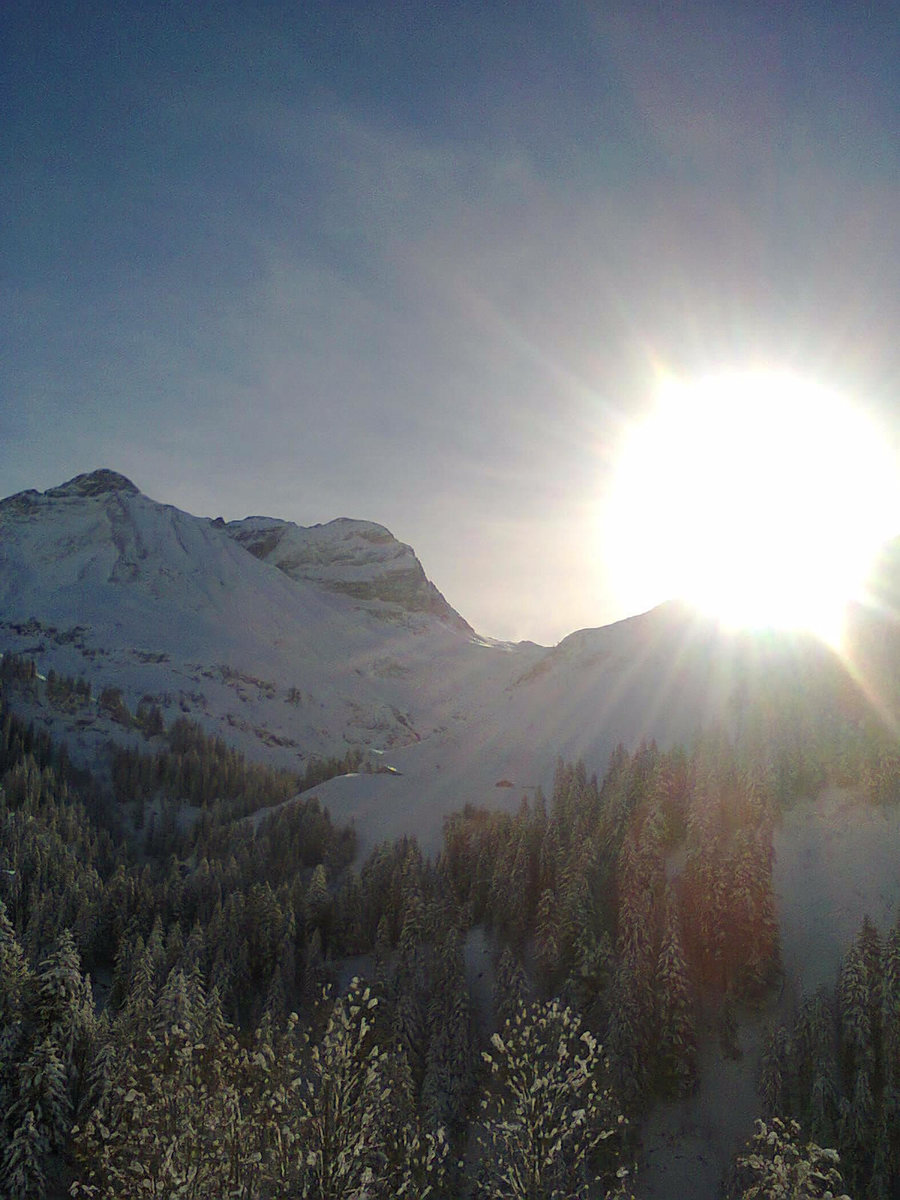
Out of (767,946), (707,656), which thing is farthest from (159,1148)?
(707,656)

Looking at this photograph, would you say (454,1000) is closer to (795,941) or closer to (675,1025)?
(675,1025)

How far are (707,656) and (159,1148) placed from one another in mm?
115984

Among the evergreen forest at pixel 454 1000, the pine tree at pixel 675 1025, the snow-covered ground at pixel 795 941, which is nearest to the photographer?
the evergreen forest at pixel 454 1000

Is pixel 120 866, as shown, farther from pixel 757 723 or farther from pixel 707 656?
pixel 707 656

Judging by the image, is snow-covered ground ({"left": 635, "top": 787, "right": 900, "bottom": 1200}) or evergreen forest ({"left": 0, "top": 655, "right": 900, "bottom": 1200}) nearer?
evergreen forest ({"left": 0, "top": 655, "right": 900, "bottom": 1200})

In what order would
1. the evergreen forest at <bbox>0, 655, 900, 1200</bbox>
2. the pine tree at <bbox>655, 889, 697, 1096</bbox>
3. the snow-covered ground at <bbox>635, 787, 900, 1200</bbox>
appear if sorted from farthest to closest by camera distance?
the pine tree at <bbox>655, 889, 697, 1096</bbox> → the snow-covered ground at <bbox>635, 787, 900, 1200</bbox> → the evergreen forest at <bbox>0, 655, 900, 1200</bbox>

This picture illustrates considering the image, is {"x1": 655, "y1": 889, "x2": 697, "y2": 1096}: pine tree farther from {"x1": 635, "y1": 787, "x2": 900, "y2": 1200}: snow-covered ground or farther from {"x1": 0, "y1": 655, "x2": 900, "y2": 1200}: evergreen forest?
{"x1": 635, "y1": 787, "x2": 900, "y2": 1200}: snow-covered ground

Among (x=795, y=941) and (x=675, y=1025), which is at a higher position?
(x=795, y=941)

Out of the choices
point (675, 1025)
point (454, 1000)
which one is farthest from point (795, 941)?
point (454, 1000)

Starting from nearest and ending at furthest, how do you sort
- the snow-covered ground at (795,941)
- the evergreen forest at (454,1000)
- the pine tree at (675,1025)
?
the evergreen forest at (454,1000)
the snow-covered ground at (795,941)
the pine tree at (675,1025)

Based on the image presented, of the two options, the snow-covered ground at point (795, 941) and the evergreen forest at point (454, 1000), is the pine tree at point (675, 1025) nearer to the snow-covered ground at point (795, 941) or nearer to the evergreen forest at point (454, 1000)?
→ the evergreen forest at point (454, 1000)

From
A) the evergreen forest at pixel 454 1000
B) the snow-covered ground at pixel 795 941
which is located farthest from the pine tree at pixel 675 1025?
the snow-covered ground at pixel 795 941

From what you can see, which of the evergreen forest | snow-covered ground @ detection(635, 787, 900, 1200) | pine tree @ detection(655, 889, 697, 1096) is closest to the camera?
the evergreen forest

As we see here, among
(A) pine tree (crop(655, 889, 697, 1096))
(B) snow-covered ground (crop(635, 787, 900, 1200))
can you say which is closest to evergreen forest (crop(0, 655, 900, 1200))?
(A) pine tree (crop(655, 889, 697, 1096))
